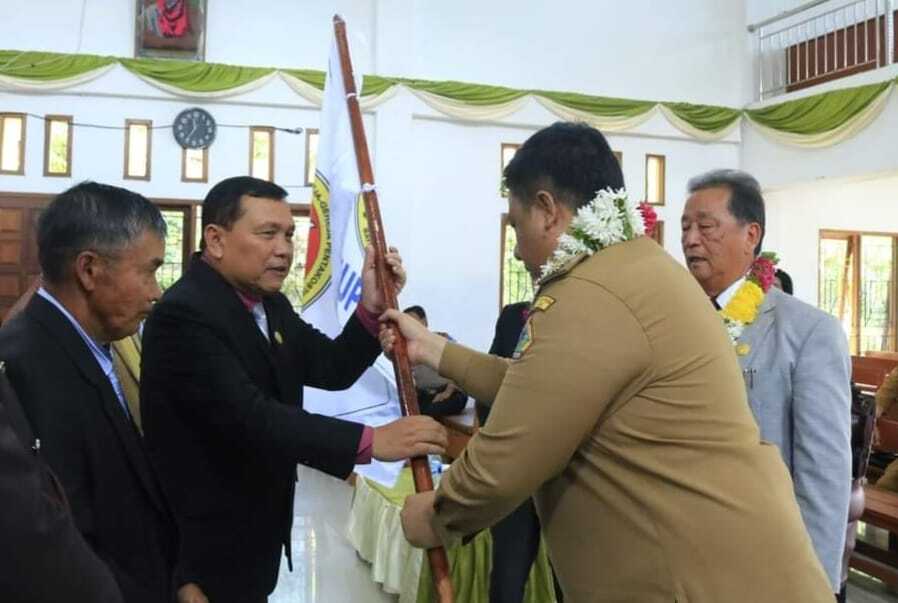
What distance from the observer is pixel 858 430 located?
247cm

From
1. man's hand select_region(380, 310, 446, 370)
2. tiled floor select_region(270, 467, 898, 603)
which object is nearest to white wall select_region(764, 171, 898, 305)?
tiled floor select_region(270, 467, 898, 603)

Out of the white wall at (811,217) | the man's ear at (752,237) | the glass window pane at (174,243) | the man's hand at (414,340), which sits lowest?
the man's hand at (414,340)

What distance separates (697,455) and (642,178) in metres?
8.61

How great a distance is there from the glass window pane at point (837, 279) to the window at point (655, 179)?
2.39m

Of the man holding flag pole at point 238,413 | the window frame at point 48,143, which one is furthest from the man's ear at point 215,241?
the window frame at point 48,143

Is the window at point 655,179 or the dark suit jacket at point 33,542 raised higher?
Answer: the window at point 655,179

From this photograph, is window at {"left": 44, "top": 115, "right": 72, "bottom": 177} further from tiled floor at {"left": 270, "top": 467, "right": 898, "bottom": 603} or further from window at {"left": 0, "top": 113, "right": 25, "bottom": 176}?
tiled floor at {"left": 270, "top": 467, "right": 898, "bottom": 603}

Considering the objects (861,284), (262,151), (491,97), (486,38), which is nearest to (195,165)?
(262,151)

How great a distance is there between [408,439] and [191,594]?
577mm

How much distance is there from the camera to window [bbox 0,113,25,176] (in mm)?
7688

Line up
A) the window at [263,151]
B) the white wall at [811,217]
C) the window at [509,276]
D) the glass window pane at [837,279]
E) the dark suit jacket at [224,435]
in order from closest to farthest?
the dark suit jacket at [224,435], the window at [263,151], the window at [509,276], the white wall at [811,217], the glass window pane at [837,279]

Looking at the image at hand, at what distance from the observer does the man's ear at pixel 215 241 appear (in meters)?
1.78

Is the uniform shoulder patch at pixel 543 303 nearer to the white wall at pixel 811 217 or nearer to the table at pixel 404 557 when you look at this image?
the table at pixel 404 557

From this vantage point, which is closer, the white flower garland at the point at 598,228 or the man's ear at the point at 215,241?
the white flower garland at the point at 598,228
